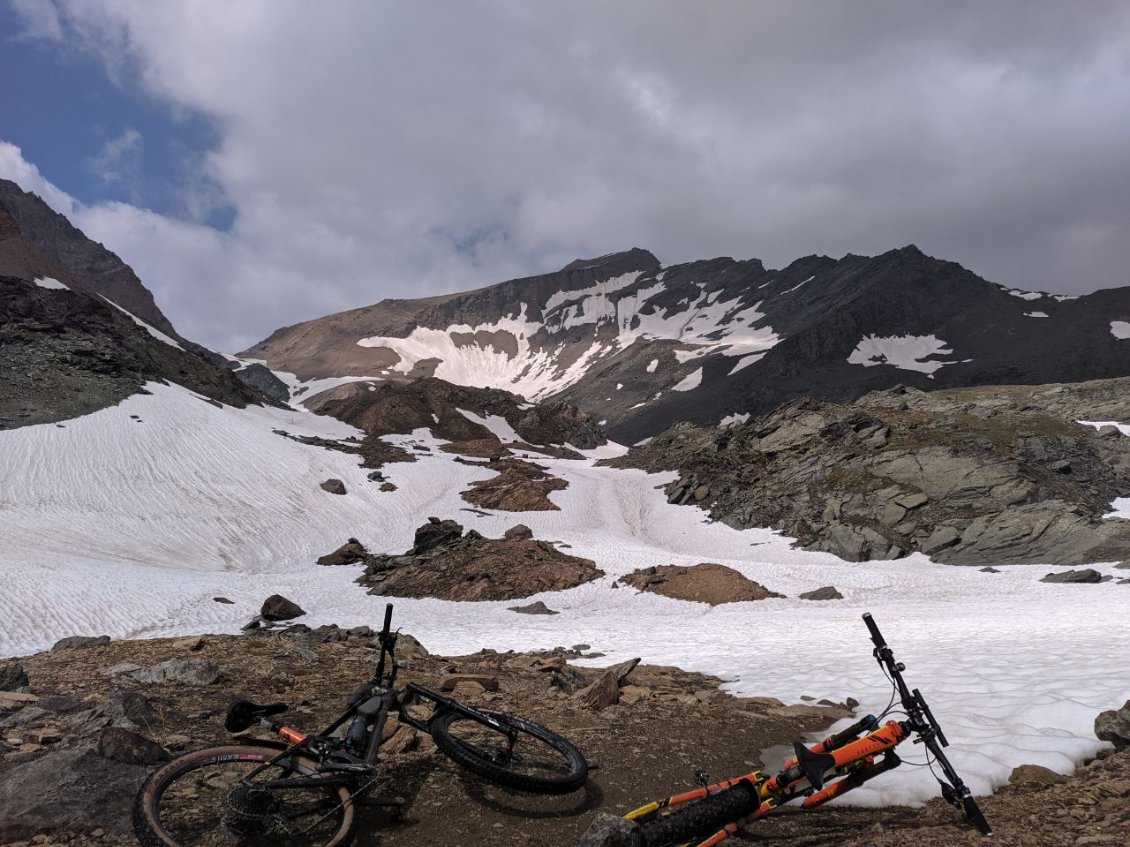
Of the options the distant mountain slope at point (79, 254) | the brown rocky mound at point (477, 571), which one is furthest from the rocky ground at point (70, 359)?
the distant mountain slope at point (79, 254)

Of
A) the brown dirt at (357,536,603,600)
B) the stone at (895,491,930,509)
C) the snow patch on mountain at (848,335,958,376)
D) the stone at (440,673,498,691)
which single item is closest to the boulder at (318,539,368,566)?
the brown dirt at (357,536,603,600)

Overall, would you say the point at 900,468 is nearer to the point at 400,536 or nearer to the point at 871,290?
the point at 400,536

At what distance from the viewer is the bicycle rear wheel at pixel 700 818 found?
14.5ft

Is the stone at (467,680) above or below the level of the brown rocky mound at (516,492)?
below

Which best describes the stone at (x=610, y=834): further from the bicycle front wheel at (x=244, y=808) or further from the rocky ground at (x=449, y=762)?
the bicycle front wheel at (x=244, y=808)

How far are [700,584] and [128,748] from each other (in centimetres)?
2667

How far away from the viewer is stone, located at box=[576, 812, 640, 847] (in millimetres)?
4332

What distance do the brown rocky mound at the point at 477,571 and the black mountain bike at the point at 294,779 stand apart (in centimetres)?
2401

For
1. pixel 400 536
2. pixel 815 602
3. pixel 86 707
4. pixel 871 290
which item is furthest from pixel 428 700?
pixel 871 290

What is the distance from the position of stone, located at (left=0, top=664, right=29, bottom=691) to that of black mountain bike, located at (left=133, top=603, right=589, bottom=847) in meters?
5.58

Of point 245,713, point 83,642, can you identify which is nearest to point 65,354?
point 83,642

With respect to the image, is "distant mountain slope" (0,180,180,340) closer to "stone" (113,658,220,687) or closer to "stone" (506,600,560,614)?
"stone" (506,600,560,614)

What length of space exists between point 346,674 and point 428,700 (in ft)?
18.7

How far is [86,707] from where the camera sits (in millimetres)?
7902
